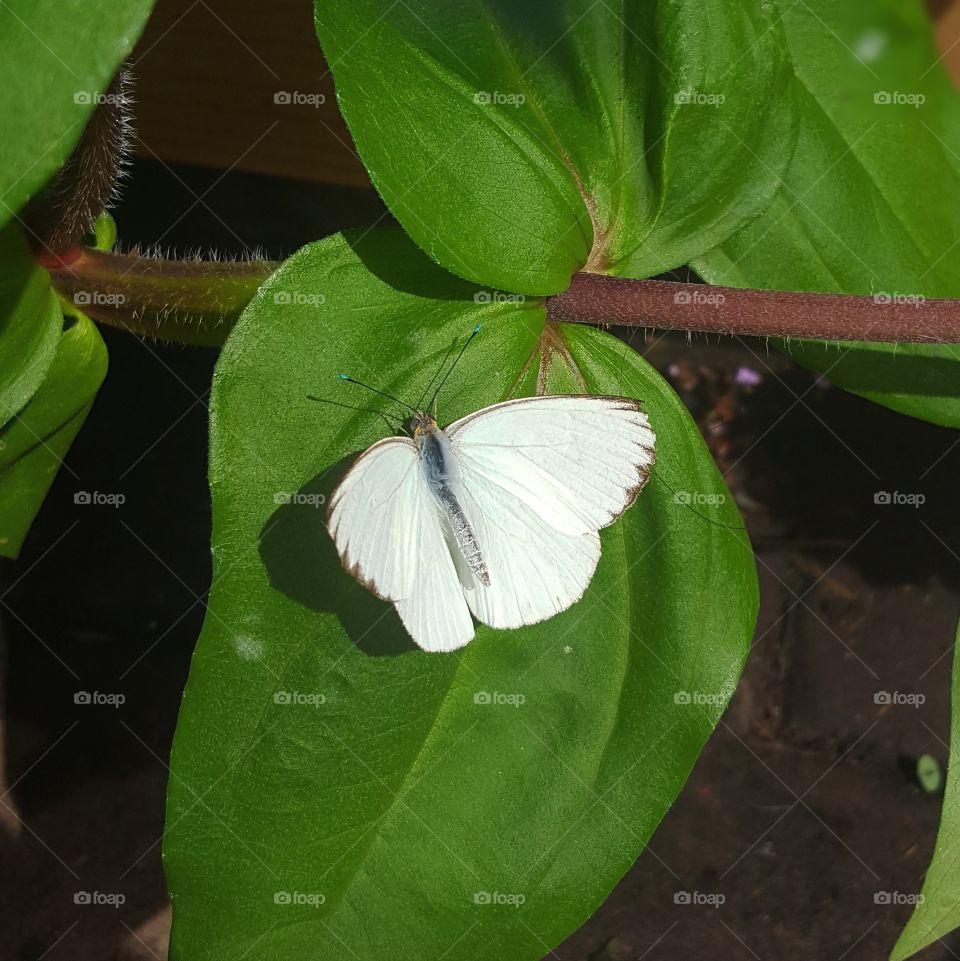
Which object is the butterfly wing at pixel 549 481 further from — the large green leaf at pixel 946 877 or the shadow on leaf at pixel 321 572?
the large green leaf at pixel 946 877

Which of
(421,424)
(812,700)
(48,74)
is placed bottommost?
(812,700)

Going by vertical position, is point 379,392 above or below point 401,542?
above

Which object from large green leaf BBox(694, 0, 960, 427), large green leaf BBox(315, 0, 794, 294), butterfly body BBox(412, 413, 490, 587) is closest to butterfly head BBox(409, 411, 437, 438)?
butterfly body BBox(412, 413, 490, 587)

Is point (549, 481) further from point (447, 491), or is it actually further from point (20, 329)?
point (20, 329)

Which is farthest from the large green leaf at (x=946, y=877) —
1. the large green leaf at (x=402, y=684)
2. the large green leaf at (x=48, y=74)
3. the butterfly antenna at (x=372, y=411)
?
the large green leaf at (x=48, y=74)

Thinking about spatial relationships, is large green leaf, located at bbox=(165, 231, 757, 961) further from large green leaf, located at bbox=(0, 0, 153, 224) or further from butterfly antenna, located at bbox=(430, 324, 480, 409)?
large green leaf, located at bbox=(0, 0, 153, 224)

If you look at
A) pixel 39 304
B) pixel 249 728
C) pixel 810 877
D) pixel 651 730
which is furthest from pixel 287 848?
pixel 810 877

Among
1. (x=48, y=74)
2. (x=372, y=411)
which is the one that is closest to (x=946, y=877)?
(x=372, y=411)
